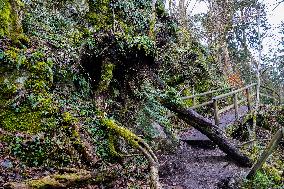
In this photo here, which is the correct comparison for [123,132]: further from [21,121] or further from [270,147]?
[270,147]

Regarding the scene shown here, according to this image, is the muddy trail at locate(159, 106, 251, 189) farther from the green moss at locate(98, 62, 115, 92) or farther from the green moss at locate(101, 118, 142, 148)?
the green moss at locate(98, 62, 115, 92)

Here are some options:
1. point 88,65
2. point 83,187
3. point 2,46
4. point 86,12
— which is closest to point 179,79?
point 86,12

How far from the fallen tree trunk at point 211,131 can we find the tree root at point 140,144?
2301 mm

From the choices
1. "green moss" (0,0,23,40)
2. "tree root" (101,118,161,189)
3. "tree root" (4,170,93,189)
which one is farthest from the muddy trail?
"green moss" (0,0,23,40)

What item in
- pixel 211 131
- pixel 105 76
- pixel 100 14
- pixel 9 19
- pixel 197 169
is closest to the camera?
→ pixel 9 19

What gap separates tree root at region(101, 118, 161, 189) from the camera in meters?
5.32

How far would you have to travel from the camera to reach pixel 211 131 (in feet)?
28.3

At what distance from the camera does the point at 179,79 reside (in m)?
14.2

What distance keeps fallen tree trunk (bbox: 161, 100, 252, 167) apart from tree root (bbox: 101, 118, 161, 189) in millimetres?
2301

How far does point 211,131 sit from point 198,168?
103 centimetres

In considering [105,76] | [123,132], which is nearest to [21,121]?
[123,132]

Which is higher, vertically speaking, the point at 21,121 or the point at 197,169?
the point at 21,121

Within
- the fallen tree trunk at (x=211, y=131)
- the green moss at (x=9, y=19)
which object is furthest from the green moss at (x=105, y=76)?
the green moss at (x=9, y=19)

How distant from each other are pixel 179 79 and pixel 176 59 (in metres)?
1.51
